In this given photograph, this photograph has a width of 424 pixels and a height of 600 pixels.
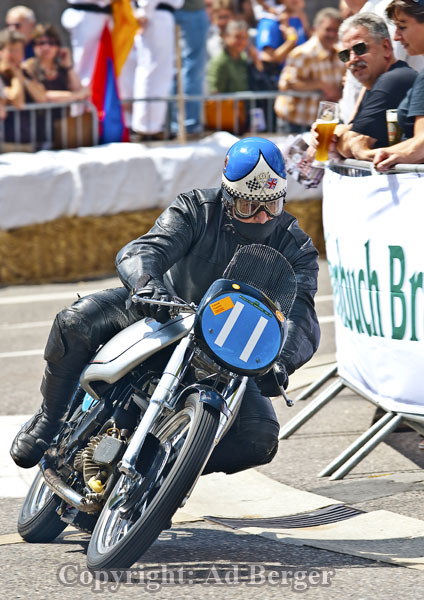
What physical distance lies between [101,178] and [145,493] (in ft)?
27.0

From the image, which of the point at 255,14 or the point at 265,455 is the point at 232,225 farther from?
the point at 255,14

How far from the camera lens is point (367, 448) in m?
6.02

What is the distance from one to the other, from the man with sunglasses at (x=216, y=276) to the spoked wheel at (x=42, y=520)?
0.19 meters

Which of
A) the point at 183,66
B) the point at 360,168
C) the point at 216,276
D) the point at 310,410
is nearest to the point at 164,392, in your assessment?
the point at 216,276

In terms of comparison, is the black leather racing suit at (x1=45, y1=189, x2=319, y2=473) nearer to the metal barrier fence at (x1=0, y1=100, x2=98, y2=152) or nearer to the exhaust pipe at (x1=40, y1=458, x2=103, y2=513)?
the exhaust pipe at (x1=40, y1=458, x2=103, y2=513)

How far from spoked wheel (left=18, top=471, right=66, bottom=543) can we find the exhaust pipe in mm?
99

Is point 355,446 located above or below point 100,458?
below

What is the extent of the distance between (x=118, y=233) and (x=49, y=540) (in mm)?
7852

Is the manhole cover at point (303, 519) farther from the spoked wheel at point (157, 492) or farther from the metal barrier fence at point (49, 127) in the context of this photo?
the metal barrier fence at point (49, 127)

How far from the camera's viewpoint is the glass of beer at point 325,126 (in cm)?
678

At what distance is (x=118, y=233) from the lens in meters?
12.7

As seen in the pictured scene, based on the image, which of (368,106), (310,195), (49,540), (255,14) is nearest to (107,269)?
(310,195)

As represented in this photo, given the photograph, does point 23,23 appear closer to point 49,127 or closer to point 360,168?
point 49,127

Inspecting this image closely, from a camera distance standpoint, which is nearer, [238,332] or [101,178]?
[238,332]
